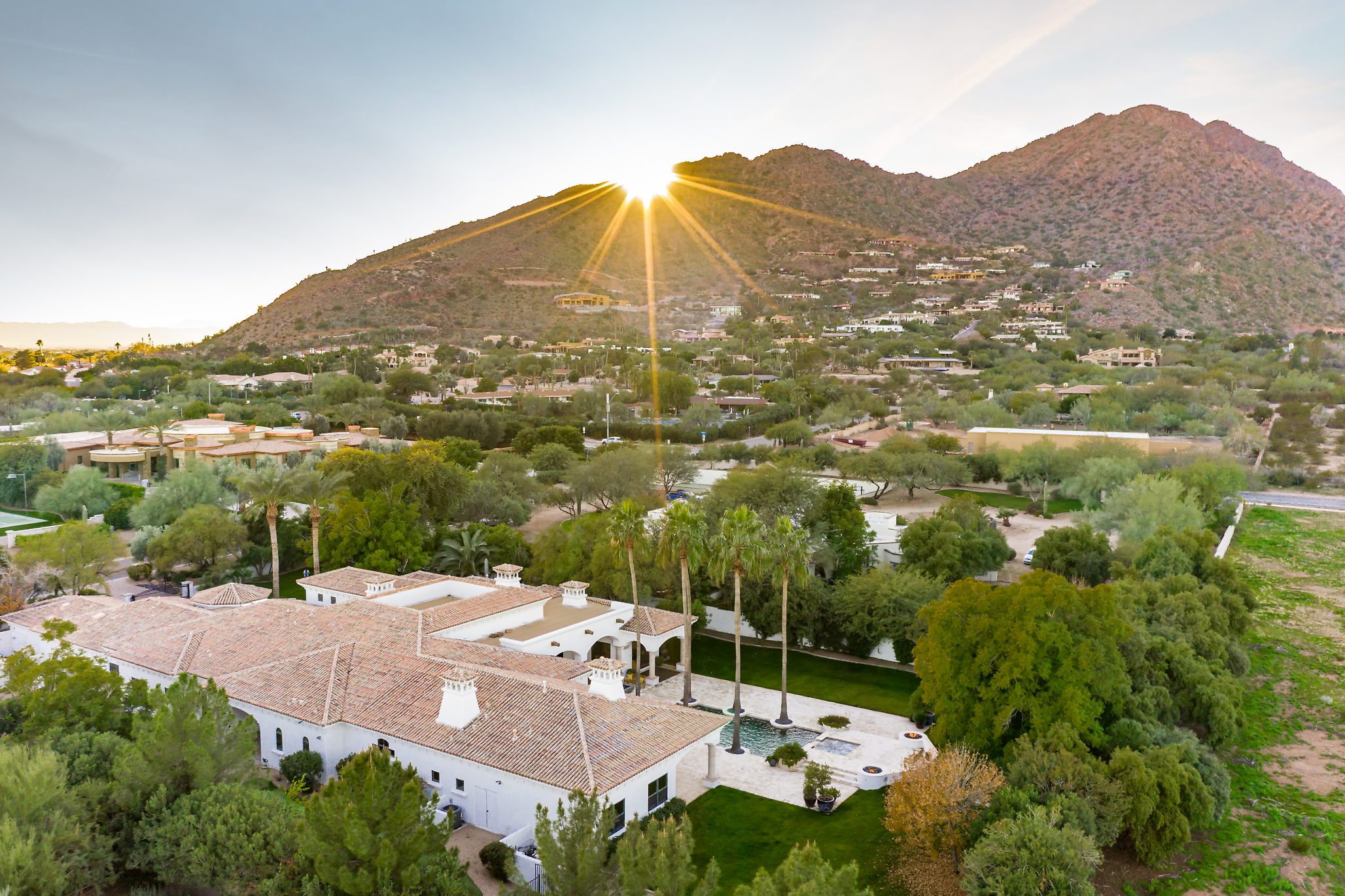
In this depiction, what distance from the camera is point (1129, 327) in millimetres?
128625

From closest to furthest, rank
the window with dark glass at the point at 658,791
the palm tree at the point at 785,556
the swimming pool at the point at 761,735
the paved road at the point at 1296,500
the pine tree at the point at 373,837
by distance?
the pine tree at the point at 373,837
the window with dark glass at the point at 658,791
the swimming pool at the point at 761,735
the palm tree at the point at 785,556
the paved road at the point at 1296,500

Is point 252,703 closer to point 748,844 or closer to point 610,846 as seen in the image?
point 610,846

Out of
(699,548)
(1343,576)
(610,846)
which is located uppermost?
(699,548)

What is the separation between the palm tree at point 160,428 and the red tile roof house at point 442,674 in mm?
27838

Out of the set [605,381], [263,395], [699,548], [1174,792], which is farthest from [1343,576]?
[263,395]

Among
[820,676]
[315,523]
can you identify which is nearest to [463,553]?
[315,523]

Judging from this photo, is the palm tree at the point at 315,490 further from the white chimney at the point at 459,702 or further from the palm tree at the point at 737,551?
the palm tree at the point at 737,551

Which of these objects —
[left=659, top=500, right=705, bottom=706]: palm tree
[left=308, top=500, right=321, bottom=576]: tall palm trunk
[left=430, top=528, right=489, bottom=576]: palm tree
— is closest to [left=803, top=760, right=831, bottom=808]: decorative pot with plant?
[left=659, top=500, right=705, bottom=706]: palm tree

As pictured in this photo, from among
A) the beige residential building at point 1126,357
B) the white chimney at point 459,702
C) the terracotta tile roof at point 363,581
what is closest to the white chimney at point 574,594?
the terracotta tile roof at point 363,581

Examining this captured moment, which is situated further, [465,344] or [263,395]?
[465,344]

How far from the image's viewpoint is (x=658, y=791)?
61.0 feet

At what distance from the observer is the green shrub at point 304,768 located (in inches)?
768

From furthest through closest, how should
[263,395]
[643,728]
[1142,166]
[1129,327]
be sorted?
[1142,166], [1129,327], [263,395], [643,728]

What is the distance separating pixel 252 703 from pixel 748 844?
11594 mm
